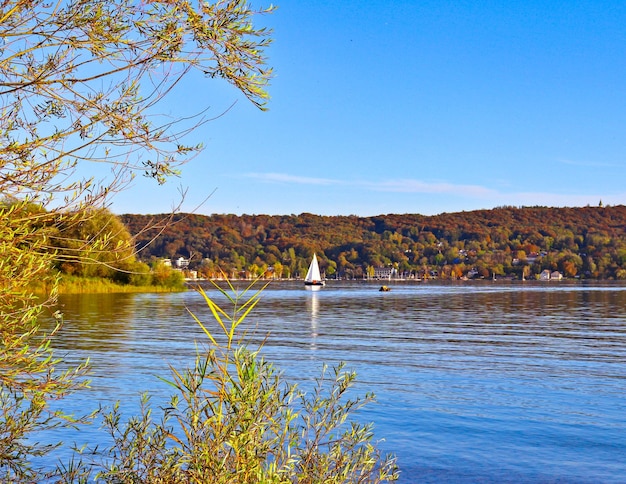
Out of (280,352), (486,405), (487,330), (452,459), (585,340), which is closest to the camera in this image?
(452,459)

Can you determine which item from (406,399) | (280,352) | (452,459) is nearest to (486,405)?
(406,399)

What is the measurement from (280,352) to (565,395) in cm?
1344

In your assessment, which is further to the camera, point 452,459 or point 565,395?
point 565,395

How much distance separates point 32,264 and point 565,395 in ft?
60.8

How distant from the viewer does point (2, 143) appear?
707 centimetres

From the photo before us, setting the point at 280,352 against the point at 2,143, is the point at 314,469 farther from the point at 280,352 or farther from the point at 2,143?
the point at 280,352

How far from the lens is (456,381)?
24.3 metres

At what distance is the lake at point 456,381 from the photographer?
47.7 feet

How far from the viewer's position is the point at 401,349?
33.8 metres

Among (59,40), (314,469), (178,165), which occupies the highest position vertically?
(59,40)

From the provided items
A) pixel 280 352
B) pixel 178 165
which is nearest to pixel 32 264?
pixel 178 165

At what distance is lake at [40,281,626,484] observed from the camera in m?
14.5

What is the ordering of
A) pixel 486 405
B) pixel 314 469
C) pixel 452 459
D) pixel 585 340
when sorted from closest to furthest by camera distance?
pixel 314 469 < pixel 452 459 < pixel 486 405 < pixel 585 340

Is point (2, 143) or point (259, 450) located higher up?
point (2, 143)
